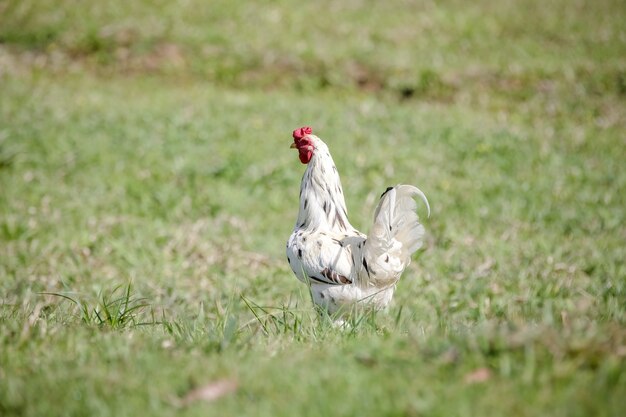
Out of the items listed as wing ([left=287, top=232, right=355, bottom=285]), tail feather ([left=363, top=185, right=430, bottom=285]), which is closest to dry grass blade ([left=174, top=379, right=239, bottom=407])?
wing ([left=287, top=232, right=355, bottom=285])

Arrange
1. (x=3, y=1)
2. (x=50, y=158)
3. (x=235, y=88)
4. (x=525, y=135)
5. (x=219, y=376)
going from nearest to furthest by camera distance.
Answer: (x=219, y=376), (x=50, y=158), (x=525, y=135), (x=235, y=88), (x=3, y=1)

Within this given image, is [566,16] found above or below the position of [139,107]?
above

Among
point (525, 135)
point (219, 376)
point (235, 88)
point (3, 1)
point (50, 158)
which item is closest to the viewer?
point (219, 376)

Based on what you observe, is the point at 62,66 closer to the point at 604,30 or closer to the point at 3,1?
the point at 3,1

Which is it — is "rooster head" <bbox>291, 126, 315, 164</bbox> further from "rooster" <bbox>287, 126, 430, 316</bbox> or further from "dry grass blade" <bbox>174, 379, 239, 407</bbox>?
"dry grass blade" <bbox>174, 379, 239, 407</bbox>

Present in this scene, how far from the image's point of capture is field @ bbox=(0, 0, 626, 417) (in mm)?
2629

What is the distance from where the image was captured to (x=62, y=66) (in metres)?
13.8

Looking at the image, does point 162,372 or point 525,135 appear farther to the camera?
point 525,135

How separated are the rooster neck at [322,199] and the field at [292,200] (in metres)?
0.61

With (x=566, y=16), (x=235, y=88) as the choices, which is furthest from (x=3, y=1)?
(x=566, y=16)

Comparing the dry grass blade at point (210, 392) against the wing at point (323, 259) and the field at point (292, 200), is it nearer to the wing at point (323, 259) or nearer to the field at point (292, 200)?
the field at point (292, 200)

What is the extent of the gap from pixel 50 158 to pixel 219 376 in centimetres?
708

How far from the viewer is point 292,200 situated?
8.22 m

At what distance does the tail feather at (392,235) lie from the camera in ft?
12.5
